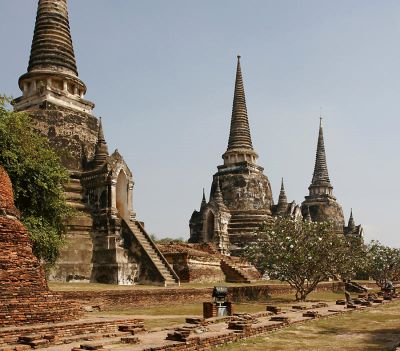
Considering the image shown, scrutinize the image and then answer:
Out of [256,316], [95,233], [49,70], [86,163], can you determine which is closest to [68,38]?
[49,70]

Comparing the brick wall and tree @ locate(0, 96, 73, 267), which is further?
the brick wall

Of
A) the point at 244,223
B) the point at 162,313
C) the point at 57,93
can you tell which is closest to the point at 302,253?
the point at 162,313

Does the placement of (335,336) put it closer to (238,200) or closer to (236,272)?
(236,272)

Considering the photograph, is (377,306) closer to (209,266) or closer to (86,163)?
(209,266)

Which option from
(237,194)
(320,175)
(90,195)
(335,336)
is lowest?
(335,336)

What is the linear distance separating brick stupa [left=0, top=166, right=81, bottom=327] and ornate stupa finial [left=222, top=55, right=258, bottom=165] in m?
30.9

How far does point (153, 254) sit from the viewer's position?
24.1 meters

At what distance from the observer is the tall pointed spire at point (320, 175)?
188 feet

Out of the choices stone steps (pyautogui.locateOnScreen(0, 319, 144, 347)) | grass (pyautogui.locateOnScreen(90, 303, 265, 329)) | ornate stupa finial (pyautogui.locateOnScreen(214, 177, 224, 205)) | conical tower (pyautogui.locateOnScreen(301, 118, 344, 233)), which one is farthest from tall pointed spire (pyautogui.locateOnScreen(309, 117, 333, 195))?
stone steps (pyautogui.locateOnScreen(0, 319, 144, 347))

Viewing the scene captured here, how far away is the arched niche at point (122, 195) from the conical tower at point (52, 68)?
14.6ft

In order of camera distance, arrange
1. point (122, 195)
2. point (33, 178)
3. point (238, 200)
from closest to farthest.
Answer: point (33, 178) → point (122, 195) → point (238, 200)

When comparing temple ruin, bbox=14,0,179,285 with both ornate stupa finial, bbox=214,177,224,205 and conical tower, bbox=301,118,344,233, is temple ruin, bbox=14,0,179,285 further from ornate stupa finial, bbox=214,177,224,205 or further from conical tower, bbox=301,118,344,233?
conical tower, bbox=301,118,344,233

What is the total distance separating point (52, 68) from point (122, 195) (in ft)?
25.3

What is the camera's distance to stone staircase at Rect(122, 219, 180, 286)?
75.2 feet
